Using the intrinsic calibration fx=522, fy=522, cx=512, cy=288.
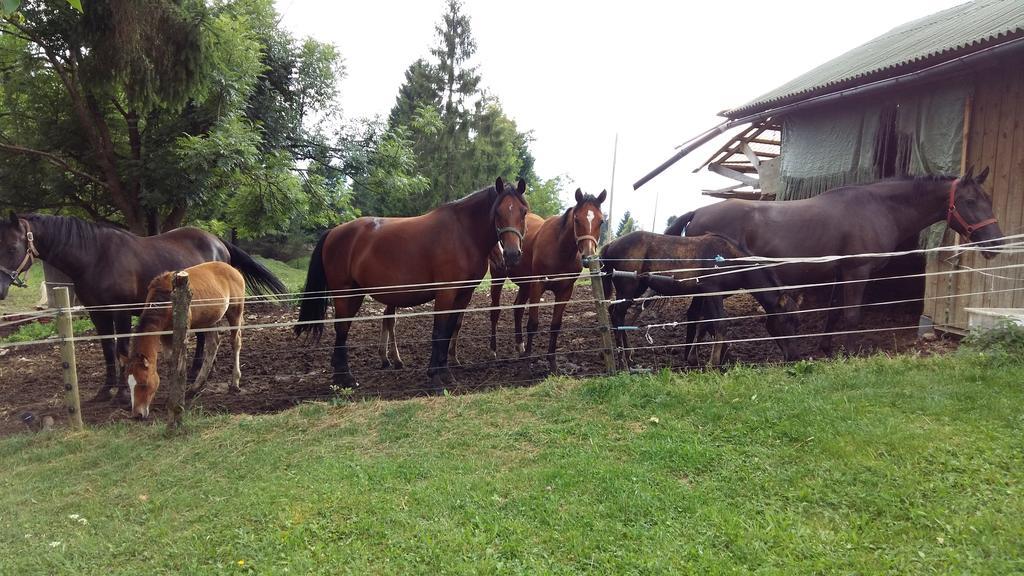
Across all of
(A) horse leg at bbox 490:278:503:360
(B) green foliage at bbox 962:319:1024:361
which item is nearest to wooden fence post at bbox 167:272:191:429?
(A) horse leg at bbox 490:278:503:360

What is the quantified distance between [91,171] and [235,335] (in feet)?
22.5

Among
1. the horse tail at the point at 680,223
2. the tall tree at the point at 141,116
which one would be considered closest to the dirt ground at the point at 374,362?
the horse tail at the point at 680,223

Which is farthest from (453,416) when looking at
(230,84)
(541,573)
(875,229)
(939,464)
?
(230,84)

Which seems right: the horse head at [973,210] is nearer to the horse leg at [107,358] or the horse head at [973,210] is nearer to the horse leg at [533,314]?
the horse leg at [533,314]

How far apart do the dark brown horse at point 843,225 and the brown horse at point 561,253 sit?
5.61 ft

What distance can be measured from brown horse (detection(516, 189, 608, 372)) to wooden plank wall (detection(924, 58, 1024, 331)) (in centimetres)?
411

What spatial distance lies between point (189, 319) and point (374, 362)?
8.38 ft

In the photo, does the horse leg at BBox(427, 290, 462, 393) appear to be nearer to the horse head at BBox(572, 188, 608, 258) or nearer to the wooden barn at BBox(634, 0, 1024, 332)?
the horse head at BBox(572, 188, 608, 258)

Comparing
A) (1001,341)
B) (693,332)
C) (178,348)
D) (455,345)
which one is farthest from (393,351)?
(1001,341)

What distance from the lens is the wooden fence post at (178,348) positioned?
4.12m

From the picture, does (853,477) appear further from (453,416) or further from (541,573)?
(453,416)

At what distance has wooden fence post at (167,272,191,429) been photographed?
4117 mm

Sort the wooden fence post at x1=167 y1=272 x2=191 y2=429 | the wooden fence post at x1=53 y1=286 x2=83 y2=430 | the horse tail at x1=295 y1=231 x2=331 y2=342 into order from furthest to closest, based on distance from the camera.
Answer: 1. the horse tail at x1=295 y1=231 x2=331 y2=342
2. the wooden fence post at x1=53 y1=286 x2=83 y2=430
3. the wooden fence post at x1=167 y1=272 x2=191 y2=429

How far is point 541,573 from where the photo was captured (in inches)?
96.0
